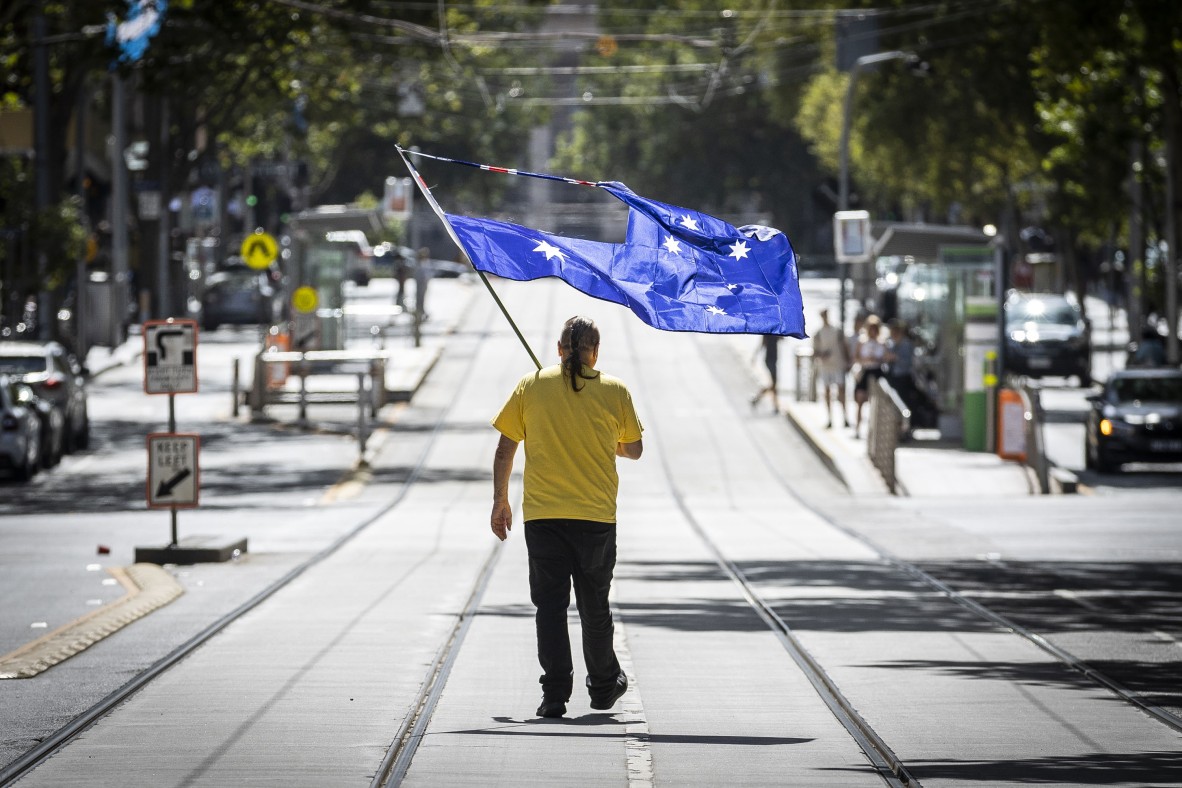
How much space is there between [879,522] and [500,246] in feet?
46.3

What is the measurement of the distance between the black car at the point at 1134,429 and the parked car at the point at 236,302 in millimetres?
35142

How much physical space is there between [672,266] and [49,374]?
21.8 meters

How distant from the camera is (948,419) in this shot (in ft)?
108

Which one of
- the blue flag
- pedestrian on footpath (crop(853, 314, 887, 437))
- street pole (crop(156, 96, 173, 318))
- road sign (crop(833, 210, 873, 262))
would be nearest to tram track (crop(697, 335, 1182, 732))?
the blue flag

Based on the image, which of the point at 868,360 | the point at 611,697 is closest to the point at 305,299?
the point at 868,360

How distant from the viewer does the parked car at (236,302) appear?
6103 cm

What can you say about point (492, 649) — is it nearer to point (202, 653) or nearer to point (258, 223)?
point (202, 653)

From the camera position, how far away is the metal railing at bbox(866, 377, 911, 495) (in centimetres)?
2762

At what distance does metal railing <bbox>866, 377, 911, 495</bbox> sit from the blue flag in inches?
684

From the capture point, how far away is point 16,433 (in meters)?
27.7

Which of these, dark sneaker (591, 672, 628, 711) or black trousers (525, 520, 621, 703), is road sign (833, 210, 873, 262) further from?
black trousers (525, 520, 621, 703)

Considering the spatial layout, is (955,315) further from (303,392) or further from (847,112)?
(847,112)

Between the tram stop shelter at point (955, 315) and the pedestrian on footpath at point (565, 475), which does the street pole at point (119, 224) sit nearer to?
the tram stop shelter at point (955, 315)

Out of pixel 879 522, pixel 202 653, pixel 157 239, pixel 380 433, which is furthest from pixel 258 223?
pixel 202 653
